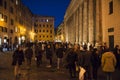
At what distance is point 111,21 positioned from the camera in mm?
24812

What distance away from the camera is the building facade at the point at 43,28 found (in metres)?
129

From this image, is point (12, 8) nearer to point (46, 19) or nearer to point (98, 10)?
point (98, 10)

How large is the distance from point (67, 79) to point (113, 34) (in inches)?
496

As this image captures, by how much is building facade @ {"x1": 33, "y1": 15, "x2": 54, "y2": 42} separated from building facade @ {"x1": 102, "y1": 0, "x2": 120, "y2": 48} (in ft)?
337

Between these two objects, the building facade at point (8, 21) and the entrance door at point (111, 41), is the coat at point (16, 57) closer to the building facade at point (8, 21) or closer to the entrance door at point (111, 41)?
the entrance door at point (111, 41)

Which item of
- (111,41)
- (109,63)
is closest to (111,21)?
(111,41)

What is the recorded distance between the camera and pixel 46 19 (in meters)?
132

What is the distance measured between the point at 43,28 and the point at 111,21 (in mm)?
106315

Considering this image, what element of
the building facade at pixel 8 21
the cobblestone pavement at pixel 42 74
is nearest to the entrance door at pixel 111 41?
the cobblestone pavement at pixel 42 74

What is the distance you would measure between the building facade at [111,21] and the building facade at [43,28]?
103 metres

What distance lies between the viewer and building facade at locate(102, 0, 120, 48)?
22933 millimetres

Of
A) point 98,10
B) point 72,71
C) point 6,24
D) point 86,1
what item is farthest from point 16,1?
point 72,71

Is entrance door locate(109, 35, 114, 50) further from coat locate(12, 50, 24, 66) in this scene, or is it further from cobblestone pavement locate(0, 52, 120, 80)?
coat locate(12, 50, 24, 66)

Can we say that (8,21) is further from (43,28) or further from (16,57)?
(43,28)
